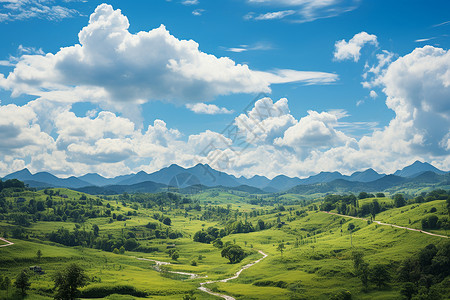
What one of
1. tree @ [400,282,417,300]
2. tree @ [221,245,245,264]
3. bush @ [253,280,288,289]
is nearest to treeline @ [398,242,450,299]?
tree @ [400,282,417,300]

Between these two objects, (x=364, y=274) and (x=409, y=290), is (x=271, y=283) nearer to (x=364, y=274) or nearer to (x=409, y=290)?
(x=364, y=274)

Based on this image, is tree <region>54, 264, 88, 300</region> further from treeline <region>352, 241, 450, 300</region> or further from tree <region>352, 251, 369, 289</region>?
treeline <region>352, 241, 450, 300</region>

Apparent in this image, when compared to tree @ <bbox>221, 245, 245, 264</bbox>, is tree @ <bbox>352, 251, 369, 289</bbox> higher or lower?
higher

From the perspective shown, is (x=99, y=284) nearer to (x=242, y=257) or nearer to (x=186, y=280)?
(x=186, y=280)

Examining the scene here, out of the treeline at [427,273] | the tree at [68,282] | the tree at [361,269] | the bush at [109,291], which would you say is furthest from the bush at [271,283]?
the tree at [68,282]

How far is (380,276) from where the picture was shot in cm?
10950

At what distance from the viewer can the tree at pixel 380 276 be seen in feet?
357

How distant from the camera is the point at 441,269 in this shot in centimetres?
10450

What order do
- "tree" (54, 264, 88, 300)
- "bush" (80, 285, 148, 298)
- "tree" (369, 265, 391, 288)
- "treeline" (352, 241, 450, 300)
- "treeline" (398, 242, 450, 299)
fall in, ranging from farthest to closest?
1. "tree" (369, 265, 391, 288)
2. "bush" (80, 285, 148, 298)
3. "treeline" (352, 241, 450, 300)
4. "treeline" (398, 242, 450, 299)
5. "tree" (54, 264, 88, 300)

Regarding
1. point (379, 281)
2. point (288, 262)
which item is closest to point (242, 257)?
point (288, 262)

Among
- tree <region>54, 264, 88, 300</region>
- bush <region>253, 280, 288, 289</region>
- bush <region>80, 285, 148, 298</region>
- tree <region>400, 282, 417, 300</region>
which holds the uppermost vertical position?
tree <region>54, 264, 88, 300</region>

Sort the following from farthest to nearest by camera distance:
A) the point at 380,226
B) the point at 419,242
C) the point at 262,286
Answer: the point at 380,226, the point at 419,242, the point at 262,286

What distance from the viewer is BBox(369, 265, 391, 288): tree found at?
10869 cm

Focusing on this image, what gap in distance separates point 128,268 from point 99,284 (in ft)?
157
